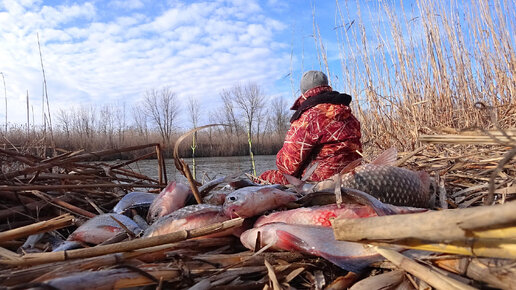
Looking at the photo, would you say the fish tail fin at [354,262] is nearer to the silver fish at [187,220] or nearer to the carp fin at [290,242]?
the carp fin at [290,242]

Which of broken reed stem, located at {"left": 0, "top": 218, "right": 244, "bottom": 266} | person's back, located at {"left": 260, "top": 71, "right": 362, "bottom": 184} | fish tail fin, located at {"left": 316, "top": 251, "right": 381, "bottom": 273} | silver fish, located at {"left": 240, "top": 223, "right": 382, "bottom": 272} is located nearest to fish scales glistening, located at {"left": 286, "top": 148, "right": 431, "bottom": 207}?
silver fish, located at {"left": 240, "top": 223, "right": 382, "bottom": 272}

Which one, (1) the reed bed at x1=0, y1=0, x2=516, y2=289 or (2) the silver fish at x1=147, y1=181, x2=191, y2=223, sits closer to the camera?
(1) the reed bed at x1=0, y1=0, x2=516, y2=289

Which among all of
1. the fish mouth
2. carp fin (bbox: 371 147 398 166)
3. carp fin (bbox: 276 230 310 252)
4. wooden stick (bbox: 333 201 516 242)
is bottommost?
carp fin (bbox: 276 230 310 252)

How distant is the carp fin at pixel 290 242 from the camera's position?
104 cm

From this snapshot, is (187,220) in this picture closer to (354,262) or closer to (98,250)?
(98,250)

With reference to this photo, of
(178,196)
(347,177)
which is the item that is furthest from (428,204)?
(178,196)

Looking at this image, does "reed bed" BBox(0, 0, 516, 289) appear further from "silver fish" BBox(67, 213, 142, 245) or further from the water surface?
the water surface

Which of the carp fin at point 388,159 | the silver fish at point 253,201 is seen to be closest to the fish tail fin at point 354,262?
the silver fish at point 253,201

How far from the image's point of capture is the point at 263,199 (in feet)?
4.22

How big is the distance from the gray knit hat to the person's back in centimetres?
31

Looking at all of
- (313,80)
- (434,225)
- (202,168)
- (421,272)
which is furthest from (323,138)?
(202,168)

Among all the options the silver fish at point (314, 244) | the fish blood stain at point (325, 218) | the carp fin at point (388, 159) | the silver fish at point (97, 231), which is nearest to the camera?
the silver fish at point (314, 244)

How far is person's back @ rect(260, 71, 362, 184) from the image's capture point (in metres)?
3.40

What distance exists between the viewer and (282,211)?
4.18 ft
